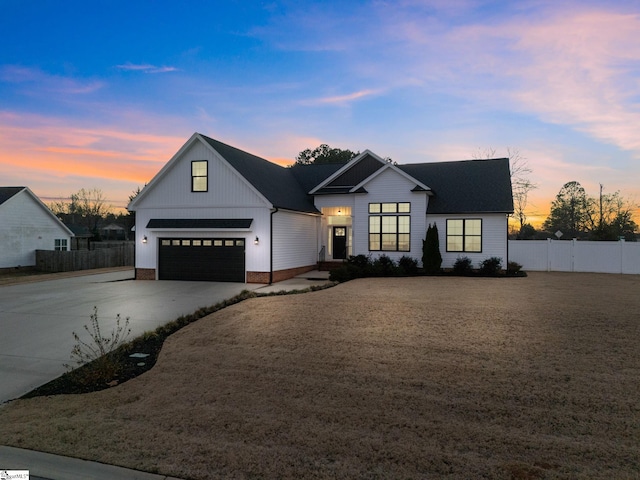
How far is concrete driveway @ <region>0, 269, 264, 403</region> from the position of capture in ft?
21.5

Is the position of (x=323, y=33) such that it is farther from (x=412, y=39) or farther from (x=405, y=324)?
(x=405, y=324)

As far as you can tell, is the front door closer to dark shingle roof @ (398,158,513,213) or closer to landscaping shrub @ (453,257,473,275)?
dark shingle roof @ (398,158,513,213)

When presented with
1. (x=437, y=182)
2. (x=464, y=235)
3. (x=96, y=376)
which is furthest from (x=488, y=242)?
(x=96, y=376)

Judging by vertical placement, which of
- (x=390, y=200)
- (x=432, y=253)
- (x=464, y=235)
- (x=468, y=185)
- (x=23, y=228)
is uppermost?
(x=468, y=185)

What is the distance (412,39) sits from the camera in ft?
47.6

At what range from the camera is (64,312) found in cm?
1106

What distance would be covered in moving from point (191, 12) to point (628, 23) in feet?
46.0

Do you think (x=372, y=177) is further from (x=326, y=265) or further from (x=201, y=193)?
(x=201, y=193)

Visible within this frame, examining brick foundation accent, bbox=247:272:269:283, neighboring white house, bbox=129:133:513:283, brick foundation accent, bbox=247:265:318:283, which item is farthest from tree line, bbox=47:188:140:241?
brick foundation accent, bbox=247:272:269:283

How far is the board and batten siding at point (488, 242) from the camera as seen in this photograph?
2002 cm

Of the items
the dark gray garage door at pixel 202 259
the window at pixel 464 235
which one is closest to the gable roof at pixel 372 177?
the window at pixel 464 235

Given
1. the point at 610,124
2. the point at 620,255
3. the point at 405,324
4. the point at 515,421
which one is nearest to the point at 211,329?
the point at 405,324

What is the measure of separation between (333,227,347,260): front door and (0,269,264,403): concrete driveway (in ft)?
24.4

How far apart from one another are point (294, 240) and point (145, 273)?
734 centimetres
